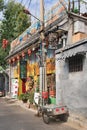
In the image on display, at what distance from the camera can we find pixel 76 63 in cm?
1444

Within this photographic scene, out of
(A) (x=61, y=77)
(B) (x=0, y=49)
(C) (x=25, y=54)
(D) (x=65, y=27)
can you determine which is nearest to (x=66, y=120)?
(A) (x=61, y=77)

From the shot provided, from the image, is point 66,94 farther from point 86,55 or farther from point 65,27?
point 65,27

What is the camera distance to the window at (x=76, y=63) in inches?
552

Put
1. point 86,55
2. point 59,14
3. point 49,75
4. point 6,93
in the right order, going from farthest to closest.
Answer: point 6,93, point 49,75, point 59,14, point 86,55

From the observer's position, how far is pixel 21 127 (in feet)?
44.9

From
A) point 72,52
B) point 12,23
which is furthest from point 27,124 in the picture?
point 12,23

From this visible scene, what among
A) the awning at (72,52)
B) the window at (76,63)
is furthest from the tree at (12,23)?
the window at (76,63)

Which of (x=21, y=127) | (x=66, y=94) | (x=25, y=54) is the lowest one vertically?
(x=21, y=127)

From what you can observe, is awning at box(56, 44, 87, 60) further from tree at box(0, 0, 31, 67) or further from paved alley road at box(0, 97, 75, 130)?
tree at box(0, 0, 31, 67)

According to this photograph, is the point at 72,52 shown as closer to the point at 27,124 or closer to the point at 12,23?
the point at 27,124

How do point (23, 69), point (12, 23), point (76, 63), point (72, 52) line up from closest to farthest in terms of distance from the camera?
point (72, 52)
point (76, 63)
point (23, 69)
point (12, 23)

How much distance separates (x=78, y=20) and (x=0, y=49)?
2258cm

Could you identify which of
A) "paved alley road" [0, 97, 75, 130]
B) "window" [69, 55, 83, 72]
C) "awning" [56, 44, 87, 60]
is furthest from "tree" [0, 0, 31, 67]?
"window" [69, 55, 83, 72]

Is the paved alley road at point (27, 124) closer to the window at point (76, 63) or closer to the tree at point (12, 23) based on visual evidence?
the window at point (76, 63)
